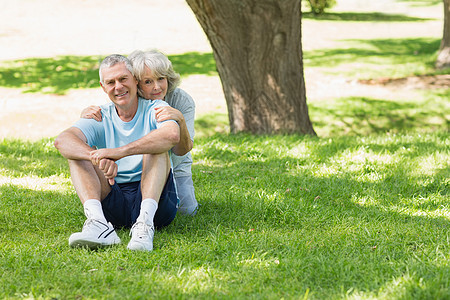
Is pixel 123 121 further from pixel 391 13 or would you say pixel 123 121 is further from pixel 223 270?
pixel 391 13

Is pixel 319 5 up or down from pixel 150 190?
up

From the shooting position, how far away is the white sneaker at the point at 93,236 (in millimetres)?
3541

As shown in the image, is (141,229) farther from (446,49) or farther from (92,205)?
(446,49)

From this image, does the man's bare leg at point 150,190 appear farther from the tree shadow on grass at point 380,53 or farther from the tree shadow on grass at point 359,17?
the tree shadow on grass at point 359,17

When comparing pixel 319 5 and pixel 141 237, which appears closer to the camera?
pixel 141 237

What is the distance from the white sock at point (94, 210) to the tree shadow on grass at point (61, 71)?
9.09 m

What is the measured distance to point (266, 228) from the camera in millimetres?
4051

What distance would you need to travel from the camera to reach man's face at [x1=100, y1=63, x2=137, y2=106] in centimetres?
395

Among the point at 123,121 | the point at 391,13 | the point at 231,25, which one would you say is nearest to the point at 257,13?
the point at 231,25

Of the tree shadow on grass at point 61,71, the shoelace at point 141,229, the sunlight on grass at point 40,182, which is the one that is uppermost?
the tree shadow on grass at point 61,71

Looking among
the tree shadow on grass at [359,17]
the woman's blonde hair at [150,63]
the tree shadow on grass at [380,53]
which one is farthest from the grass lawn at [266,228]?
the tree shadow on grass at [359,17]

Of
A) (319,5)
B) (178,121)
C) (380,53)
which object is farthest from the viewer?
(319,5)

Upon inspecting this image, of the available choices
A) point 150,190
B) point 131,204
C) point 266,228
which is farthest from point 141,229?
point 266,228

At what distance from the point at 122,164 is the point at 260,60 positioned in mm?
3874
